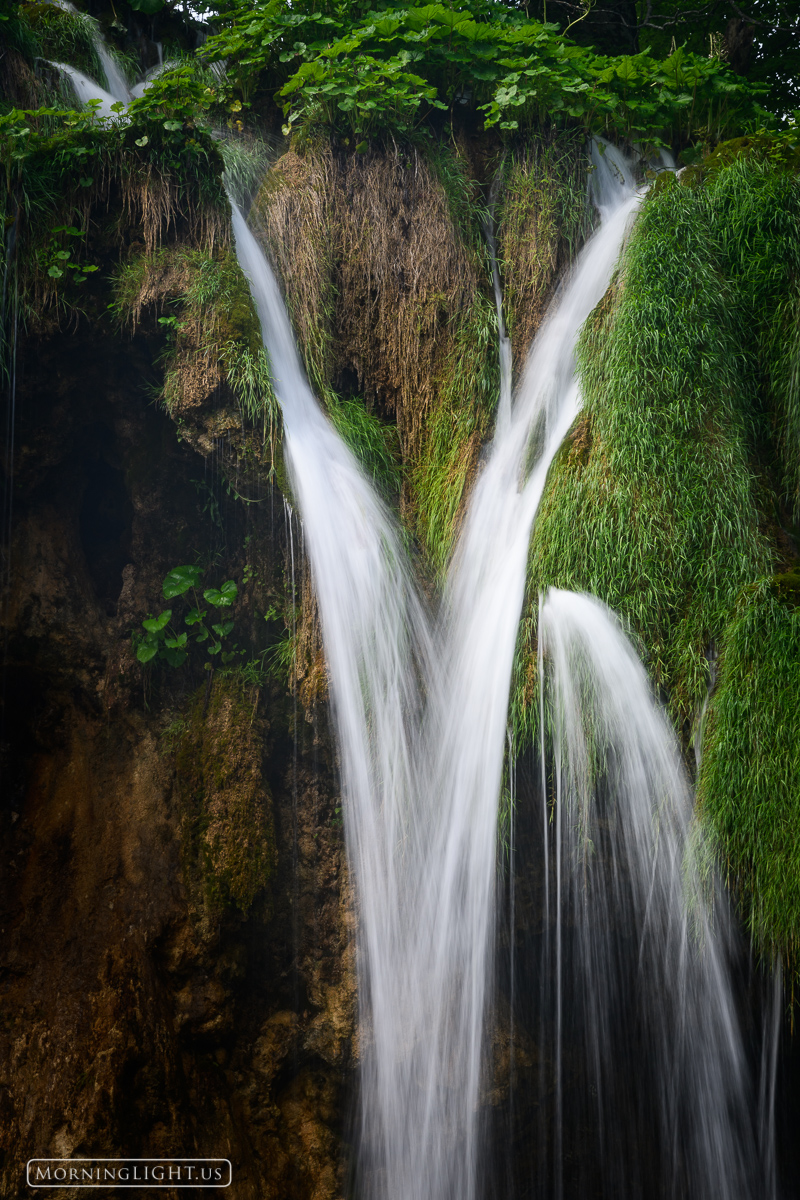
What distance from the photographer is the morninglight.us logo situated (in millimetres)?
3244

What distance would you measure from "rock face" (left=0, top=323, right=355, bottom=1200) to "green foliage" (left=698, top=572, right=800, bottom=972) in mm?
1761

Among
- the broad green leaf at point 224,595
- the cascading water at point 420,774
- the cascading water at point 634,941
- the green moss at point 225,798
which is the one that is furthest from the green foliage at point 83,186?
the cascading water at point 634,941

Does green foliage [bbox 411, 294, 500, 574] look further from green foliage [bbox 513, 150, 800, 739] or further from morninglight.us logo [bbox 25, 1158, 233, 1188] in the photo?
morninglight.us logo [bbox 25, 1158, 233, 1188]

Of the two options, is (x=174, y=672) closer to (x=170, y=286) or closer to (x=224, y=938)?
(x=224, y=938)

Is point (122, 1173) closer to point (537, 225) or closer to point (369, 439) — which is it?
point (369, 439)

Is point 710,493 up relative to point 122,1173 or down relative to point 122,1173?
up

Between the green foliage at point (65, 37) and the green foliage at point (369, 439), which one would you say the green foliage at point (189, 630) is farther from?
the green foliage at point (65, 37)

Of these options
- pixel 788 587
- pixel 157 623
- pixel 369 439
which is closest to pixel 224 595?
pixel 157 623

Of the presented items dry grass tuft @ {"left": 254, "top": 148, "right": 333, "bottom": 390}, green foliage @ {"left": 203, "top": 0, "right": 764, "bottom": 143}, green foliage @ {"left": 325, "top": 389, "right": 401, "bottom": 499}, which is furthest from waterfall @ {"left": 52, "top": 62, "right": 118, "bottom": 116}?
green foliage @ {"left": 325, "top": 389, "right": 401, "bottom": 499}

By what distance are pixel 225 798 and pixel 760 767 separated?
8.10ft

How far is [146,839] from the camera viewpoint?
392 centimetres

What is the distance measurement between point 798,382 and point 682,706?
1.81 meters

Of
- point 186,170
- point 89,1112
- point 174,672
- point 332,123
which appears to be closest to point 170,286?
point 186,170

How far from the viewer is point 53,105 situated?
15.8ft
